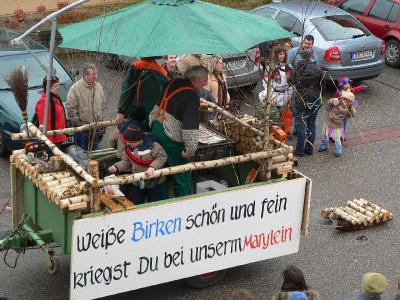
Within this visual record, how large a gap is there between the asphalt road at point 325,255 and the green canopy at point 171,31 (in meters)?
0.48

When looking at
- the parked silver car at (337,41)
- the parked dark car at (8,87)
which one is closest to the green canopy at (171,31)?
the parked dark car at (8,87)

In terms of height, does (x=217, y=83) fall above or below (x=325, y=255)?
above

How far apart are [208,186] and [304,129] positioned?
3575mm

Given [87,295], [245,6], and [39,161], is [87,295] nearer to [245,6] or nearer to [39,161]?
[39,161]

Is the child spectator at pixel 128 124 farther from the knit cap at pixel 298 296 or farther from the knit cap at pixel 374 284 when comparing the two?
the knit cap at pixel 374 284

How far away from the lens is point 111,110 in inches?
529

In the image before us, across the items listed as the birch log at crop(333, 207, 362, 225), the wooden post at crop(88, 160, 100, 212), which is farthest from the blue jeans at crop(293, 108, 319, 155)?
the wooden post at crop(88, 160, 100, 212)

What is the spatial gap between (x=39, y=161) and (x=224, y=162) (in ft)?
5.75

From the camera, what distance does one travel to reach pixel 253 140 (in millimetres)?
8602

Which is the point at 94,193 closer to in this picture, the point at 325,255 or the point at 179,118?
Result: the point at 179,118

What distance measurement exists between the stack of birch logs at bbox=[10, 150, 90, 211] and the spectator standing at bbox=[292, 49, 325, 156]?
437cm

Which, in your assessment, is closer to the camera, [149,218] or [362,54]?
[149,218]

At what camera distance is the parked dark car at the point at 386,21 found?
16.8m

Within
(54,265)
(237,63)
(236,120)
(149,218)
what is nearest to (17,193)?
(54,265)
